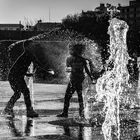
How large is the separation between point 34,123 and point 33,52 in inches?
80.1

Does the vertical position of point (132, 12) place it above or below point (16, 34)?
above

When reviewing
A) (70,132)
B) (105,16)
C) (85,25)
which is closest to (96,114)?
(70,132)

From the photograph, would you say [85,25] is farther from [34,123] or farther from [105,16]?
[34,123]

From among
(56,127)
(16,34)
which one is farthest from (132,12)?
(56,127)

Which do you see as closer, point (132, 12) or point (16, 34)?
point (16, 34)

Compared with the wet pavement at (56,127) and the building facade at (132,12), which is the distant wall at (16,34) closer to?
the building facade at (132,12)

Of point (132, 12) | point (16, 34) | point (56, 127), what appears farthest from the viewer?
point (132, 12)

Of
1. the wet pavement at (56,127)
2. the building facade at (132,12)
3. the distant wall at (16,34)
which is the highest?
the building facade at (132,12)

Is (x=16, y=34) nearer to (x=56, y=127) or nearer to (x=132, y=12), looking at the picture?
(x=132, y=12)

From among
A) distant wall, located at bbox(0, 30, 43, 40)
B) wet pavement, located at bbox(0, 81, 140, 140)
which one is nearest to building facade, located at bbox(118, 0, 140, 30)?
distant wall, located at bbox(0, 30, 43, 40)

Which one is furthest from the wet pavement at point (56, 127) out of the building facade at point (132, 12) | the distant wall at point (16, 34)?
the building facade at point (132, 12)

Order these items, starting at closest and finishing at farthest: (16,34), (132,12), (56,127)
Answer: (56,127)
(16,34)
(132,12)

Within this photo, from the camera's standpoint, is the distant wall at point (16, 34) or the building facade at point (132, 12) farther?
the building facade at point (132, 12)

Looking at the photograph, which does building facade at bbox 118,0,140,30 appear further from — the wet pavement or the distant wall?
the wet pavement
